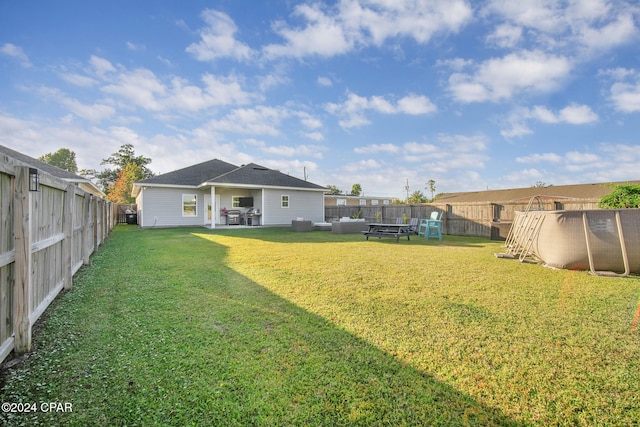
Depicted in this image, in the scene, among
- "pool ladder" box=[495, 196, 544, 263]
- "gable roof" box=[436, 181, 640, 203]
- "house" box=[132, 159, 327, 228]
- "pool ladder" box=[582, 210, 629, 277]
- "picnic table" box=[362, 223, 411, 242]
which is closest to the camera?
"pool ladder" box=[582, 210, 629, 277]

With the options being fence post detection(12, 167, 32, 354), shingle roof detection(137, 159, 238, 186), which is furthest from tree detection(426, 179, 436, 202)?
fence post detection(12, 167, 32, 354)

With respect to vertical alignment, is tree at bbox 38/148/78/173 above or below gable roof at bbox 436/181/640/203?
above

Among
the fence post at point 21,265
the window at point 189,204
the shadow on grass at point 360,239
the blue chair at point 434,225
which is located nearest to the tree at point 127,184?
the window at point 189,204

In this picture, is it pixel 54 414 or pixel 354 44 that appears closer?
pixel 54 414

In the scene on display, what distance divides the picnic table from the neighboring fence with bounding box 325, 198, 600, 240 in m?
3.53

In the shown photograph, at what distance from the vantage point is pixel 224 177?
17.1m

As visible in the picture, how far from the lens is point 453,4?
8.77m

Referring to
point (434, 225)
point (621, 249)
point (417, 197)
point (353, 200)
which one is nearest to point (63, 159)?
point (353, 200)

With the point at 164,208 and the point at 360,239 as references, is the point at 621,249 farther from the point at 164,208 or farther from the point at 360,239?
the point at 164,208

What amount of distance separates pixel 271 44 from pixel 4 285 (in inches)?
476

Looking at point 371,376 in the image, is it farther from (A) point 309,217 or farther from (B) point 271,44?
(A) point 309,217

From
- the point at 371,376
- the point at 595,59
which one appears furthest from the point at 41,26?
the point at 595,59

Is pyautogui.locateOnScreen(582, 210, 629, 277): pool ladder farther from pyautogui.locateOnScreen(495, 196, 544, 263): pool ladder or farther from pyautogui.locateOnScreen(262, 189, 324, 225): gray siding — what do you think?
pyautogui.locateOnScreen(262, 189, 324, 225): gray siding

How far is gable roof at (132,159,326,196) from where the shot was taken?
16938 millimetres
